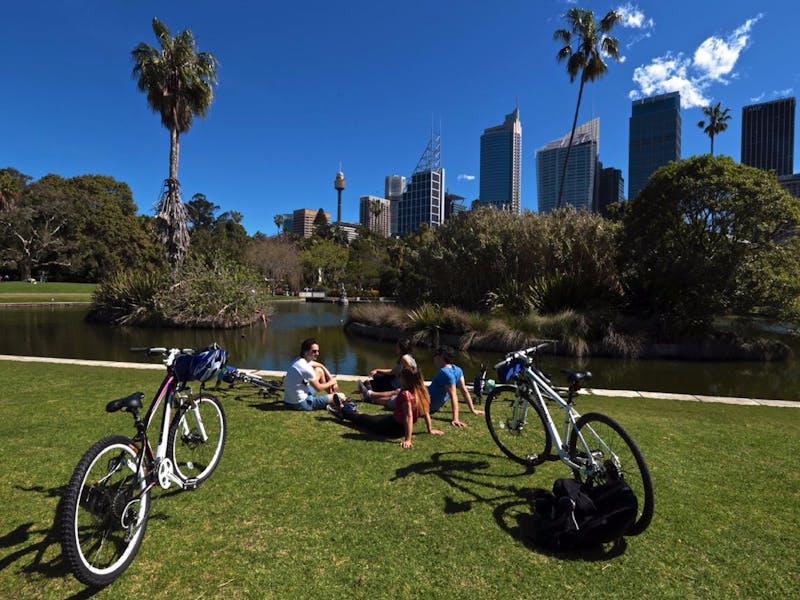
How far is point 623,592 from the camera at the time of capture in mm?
2426

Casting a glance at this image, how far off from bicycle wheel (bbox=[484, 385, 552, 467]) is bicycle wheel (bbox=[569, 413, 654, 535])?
586 mm

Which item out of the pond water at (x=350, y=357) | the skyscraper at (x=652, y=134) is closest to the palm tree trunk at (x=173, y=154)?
the pond water at (x=350, y=357)

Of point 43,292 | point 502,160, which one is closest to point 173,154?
point 43,292

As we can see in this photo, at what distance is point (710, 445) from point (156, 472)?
5.16m

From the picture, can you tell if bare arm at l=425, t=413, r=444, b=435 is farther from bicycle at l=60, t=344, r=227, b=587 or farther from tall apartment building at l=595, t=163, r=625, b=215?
tall apartment building at l=595, t=163, r=625, b=215

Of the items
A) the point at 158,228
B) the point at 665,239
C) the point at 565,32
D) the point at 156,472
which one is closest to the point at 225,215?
the point at 158,228

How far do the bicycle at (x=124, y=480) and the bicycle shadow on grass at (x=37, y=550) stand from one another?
156mm

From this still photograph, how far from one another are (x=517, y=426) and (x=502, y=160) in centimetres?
13624

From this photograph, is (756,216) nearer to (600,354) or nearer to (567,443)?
(600,354)

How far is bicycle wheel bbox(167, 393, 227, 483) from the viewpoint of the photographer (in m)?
3.48

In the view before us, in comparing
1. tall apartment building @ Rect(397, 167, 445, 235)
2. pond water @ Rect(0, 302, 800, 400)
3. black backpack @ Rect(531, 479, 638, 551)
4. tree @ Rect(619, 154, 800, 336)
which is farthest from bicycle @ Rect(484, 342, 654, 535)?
tall apartment building @ Rect(397, 167, 445, 235)

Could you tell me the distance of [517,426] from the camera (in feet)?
13.8

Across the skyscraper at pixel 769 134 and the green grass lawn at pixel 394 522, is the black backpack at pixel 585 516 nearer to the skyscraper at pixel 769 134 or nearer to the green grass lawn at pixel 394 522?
the green grass lawn at pixel 394 522

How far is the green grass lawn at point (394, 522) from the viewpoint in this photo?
97.3 inches
